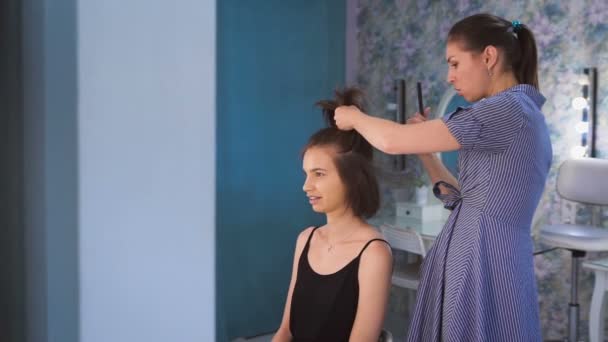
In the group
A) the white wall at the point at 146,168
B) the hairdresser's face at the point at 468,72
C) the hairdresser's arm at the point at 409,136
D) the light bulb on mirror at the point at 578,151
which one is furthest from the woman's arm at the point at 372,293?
the light bulb on mirror at the point at 578,151

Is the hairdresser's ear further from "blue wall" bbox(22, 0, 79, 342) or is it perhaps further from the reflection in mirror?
the reflection in mirror

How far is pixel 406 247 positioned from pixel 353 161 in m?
1.14

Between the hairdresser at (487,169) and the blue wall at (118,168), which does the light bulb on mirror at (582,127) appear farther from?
the blue wall at (118,168)

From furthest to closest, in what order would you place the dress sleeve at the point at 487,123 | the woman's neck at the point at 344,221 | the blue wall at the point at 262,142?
the blue wall at the point at 262,142, the woman's neck at the point at 344,221, the dress sleeve at the point at 487,123

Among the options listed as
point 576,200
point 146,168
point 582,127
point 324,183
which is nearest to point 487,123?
point 324,183

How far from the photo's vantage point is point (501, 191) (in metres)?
1.14

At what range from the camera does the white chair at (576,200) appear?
6.91 feet

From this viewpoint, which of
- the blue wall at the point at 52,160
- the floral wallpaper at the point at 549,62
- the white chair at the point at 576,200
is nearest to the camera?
the blue wall at the point at 52,160

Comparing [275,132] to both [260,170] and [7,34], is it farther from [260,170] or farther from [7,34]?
[7,34]

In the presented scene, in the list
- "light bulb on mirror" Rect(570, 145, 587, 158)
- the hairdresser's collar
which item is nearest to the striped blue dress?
the hairdresser's collar

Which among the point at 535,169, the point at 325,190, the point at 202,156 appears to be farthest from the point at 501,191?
the point at 202,156

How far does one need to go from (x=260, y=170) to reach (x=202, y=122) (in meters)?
2.37

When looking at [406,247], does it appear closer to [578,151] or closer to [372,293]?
[578,151]

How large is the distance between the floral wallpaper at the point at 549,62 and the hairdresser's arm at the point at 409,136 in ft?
3.07
